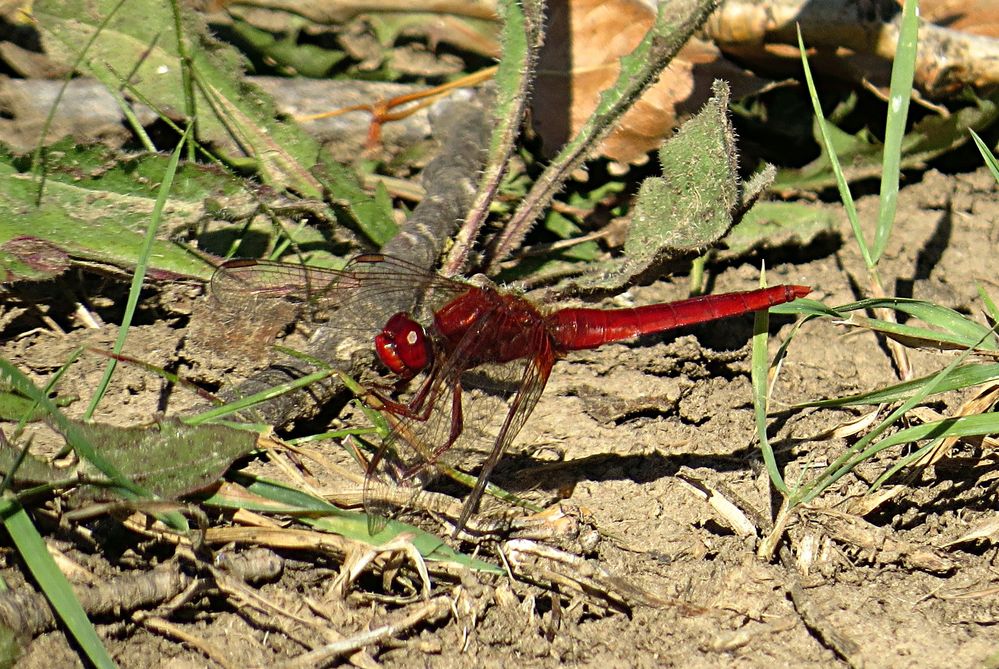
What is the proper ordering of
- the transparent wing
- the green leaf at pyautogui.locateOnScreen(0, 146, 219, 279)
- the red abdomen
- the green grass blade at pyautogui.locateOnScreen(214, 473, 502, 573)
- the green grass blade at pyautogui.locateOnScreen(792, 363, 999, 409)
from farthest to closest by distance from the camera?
the red abdomen, the transparent wing, the green leaf at pyautogui.locateOnScreen(0, 146, 219, 279), the green grass blade at pyautogui.locateOnScreen(792, 363, 999, 409), the green grass blade at pyautogui.locateOnScreen(214, 473, 502, 573)

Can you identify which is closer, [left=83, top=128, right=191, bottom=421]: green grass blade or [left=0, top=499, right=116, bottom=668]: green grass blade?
[left=0, top=499, right=116, bottom=668]: green grass blade

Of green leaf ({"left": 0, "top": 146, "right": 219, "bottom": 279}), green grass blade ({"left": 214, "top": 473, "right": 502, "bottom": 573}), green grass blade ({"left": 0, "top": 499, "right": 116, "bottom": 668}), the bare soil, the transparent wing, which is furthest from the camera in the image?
the transparent wing

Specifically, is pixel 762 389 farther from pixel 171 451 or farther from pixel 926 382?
pixel 171 451

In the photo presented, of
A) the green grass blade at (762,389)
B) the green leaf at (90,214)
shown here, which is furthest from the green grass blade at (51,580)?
the green grass blade at (762,389)

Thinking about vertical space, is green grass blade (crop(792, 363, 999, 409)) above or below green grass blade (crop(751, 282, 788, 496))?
above

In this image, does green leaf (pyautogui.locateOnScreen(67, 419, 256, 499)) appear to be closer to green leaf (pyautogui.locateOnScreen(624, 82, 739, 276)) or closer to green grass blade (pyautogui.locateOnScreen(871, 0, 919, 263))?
green leaf (pyautogui.locateOnScreen(624, 82, 739, 276))

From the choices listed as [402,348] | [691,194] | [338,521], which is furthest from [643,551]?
[691,194]

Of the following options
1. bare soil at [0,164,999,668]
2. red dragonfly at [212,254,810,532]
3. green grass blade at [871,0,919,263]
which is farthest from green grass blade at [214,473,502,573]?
green grass blade at [871,0,919,263]

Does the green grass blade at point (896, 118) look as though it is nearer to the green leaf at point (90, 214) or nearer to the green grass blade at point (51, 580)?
the green leaf at point (90, 214)
